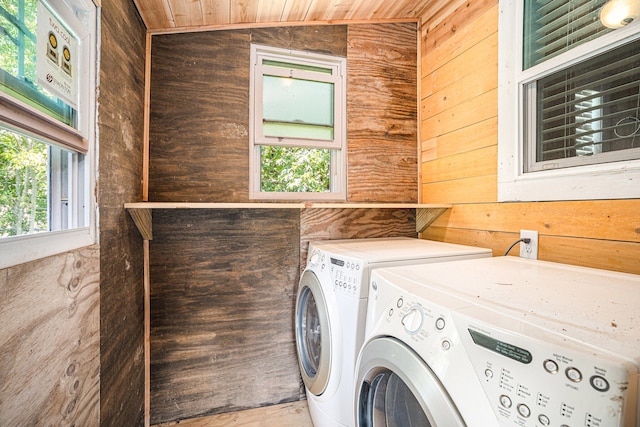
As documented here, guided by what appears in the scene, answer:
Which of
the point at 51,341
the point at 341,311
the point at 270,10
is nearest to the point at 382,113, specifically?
the point at 270,10

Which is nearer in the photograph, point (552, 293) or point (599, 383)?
point (599, 383)

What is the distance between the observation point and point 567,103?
1234 millimetres

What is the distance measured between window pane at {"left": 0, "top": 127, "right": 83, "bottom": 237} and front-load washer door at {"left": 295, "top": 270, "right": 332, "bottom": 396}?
973 millimetres

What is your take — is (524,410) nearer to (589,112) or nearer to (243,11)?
(589,112)

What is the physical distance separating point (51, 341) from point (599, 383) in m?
1.24

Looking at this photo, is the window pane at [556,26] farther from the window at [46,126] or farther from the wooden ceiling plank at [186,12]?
the window at [46,126]

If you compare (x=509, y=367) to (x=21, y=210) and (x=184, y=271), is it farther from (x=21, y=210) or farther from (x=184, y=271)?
(x=184, y=271)

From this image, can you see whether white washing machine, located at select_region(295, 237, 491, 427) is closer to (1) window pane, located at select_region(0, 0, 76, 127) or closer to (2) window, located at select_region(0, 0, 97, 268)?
(2) window, located at select_region(0, 0, 97, 268)

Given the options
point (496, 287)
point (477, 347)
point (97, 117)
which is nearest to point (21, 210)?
point (97, 117)

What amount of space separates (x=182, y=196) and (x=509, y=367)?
5.42ft

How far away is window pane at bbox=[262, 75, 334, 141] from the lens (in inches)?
73.0

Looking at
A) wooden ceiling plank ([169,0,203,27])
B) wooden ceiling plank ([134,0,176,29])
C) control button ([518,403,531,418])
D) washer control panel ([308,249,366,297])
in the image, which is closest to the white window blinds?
washer control panel ([308,249,366,297])

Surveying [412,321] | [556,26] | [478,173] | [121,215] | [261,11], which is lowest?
[412,321]

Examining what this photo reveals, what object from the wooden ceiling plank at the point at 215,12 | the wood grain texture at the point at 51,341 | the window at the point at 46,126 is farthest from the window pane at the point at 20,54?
the wooden ceiling plank at the point at 215,12
